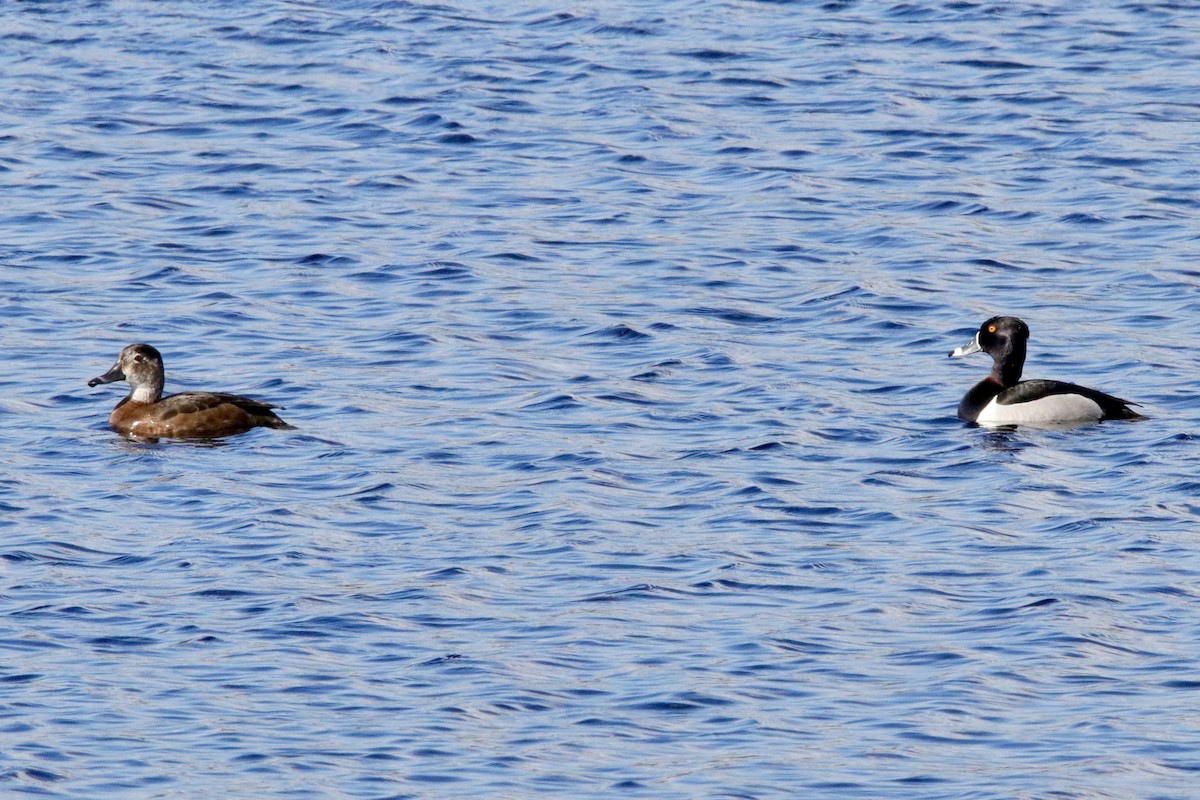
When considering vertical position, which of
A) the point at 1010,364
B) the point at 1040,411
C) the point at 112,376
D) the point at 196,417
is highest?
the point at 112,376

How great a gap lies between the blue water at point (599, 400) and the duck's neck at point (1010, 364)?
701 millimetres

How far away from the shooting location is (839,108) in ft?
95.2

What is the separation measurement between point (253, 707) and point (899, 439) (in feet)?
23.2

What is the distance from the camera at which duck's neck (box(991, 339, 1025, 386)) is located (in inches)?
744

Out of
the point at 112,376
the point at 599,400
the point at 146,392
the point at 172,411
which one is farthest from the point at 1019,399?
the point at 112,376

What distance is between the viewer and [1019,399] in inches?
719

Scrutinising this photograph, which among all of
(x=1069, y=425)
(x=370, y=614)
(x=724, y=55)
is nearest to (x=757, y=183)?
(x=724, y=55)

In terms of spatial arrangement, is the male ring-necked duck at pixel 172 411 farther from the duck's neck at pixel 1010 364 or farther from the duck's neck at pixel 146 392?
the duck's neck at pixel 1010 364

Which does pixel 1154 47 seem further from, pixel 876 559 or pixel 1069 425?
pixel 876 559

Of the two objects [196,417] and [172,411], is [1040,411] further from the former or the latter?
[172,411]

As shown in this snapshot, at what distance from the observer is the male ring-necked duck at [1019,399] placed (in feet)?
58.6

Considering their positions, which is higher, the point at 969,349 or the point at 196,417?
the point at 196,417

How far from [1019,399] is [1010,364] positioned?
78cm

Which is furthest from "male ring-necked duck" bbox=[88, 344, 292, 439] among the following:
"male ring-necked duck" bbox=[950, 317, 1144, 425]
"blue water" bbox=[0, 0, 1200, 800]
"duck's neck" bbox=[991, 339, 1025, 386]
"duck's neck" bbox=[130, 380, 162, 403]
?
"duck's neck" bbox=[991, 339, 1025, 386]
